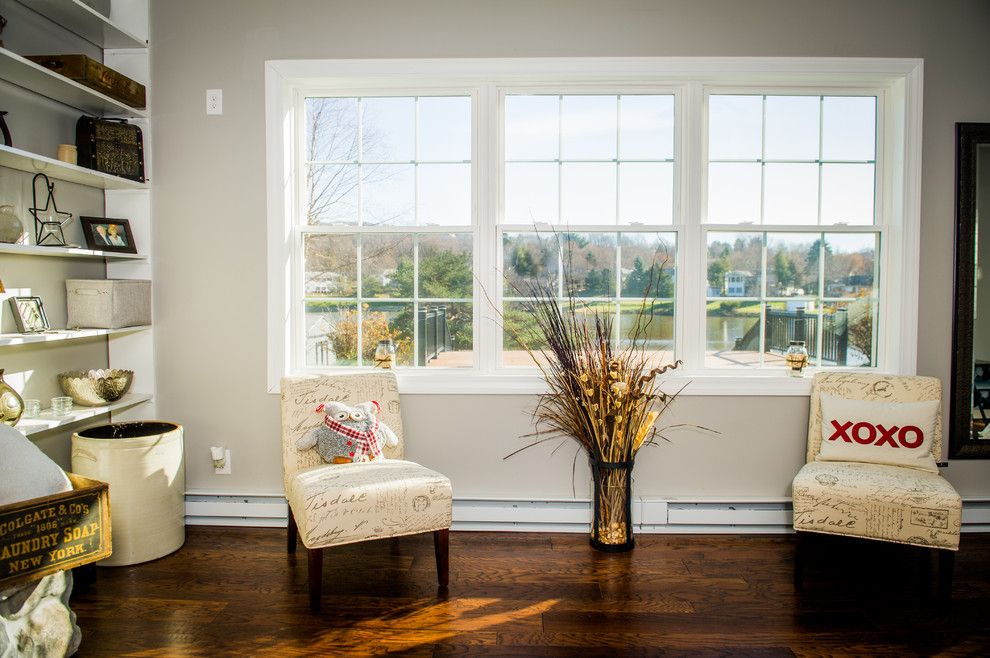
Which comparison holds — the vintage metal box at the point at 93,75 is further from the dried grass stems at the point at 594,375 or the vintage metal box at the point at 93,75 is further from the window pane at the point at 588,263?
the window pane at the point at 588,263

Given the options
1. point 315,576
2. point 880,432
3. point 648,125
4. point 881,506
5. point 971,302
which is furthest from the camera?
point 648,125

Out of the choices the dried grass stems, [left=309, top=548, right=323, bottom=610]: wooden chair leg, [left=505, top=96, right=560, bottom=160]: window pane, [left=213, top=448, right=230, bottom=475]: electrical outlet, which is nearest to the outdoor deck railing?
the dried grass stems

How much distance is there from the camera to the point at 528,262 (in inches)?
129

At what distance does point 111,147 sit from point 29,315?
89 centimetres

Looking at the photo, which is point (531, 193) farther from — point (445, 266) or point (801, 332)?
point (801, 332)

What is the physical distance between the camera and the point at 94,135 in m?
2.93

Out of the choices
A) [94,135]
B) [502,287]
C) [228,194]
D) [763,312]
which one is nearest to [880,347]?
[763,312]

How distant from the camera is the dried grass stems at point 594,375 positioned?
291 centimetres

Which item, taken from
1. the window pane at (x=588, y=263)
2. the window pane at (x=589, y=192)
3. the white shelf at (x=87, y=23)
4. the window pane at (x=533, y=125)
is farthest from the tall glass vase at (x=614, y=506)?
the white shelf at (x=87, y=23)

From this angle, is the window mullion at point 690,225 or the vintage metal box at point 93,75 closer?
the vintage metal box at point 93,75

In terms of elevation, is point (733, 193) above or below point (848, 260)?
above

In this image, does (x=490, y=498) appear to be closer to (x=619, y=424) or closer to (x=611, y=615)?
(x=619, y=424)

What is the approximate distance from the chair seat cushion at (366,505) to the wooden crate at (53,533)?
675 millimetres

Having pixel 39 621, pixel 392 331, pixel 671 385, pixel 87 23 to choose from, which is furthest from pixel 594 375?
pixel 87 23
